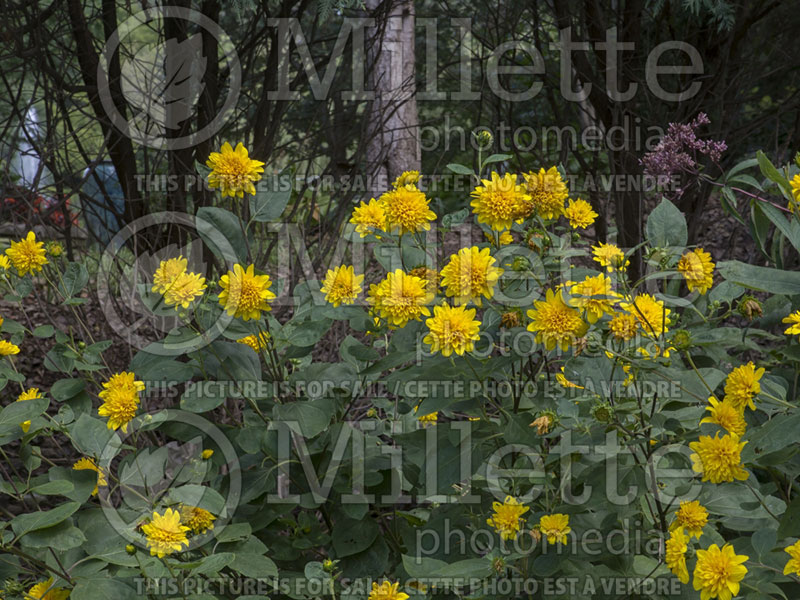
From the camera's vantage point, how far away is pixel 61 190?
3061 mm

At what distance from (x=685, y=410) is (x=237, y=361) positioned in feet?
3.11

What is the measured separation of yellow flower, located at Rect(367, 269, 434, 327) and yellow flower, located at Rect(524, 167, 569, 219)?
0.91ft

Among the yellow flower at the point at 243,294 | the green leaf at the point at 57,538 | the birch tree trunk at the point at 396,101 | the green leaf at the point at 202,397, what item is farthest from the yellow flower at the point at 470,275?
the birch tree trunk at the point at 396,101

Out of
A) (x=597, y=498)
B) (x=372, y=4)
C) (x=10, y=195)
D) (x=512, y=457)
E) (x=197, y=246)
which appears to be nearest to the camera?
(x=597, y=498)

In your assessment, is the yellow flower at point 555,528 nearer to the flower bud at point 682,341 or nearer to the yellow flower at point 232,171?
the flower bud at point 682,341

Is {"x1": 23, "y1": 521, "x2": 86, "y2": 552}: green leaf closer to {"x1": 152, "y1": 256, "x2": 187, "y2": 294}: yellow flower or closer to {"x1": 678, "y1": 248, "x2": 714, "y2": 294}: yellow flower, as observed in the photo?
{"x1": 152, "y1": 256, "x2": 187, "y2": 294}: yellow flower

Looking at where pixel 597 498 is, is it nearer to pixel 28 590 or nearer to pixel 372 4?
pixel 28 590

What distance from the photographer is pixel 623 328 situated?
4.81 ft

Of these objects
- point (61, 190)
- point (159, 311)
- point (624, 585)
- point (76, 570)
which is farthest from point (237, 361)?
point (61, 190)

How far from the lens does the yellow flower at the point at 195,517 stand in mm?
1597

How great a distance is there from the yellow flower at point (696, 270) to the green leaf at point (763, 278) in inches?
4.9

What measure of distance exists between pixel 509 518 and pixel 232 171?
2.95 ft

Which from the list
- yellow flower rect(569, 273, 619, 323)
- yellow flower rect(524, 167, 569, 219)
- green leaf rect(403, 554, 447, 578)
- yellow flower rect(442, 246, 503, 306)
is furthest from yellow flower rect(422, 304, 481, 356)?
green leaf rect(403, 554, 447, 578)

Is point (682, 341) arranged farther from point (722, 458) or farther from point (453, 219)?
point (453, 219)
